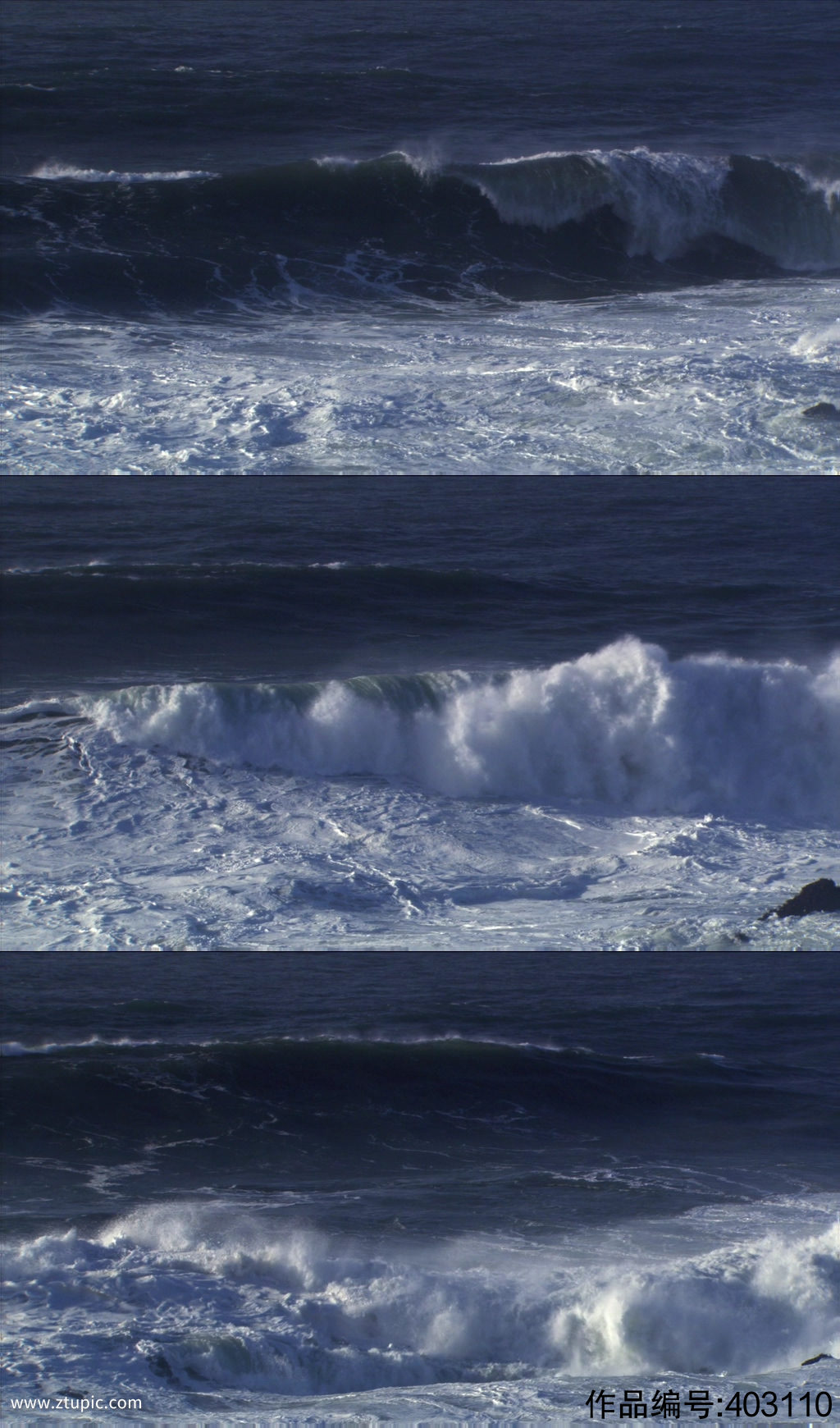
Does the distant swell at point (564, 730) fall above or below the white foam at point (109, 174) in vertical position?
below

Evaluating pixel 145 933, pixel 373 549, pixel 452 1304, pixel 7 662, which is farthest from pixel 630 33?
pixel 452 1304

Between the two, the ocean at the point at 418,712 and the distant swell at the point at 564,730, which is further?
the distant swell at the point at 564,730

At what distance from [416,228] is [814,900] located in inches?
93.2

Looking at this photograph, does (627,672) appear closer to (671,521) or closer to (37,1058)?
(671,521)

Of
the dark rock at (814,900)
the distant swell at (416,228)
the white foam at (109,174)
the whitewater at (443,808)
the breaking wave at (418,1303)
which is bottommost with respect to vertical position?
the breaking wave at (418,1303)

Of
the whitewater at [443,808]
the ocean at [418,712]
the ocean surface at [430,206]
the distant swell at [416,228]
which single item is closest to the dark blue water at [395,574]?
the ocean at [418,712]

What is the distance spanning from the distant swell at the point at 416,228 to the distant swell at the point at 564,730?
122cm

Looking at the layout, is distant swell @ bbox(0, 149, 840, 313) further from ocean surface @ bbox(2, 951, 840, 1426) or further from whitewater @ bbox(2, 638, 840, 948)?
ocean surface @ bbox(2, 951, 840, 1426)

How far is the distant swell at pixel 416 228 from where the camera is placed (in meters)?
4.04

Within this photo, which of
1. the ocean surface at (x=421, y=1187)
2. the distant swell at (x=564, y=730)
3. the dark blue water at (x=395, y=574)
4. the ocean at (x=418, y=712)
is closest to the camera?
the ocean surface at (x=421, y=1187)

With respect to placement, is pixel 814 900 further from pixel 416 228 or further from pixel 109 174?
pixel 109 174

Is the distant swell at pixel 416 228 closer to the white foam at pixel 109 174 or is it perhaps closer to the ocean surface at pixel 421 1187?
the white foam at pixel 109 174

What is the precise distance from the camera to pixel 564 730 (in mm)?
3748

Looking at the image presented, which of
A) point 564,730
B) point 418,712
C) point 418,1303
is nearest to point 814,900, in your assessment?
point 564,730
